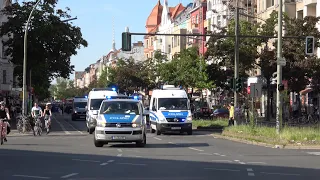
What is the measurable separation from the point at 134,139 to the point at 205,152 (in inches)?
125

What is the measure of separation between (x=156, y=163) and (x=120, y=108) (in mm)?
7655

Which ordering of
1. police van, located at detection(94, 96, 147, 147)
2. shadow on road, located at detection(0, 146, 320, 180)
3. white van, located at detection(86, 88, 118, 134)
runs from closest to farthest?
1. shadow on road, located at detection(0, 146, 320, 180)
2. police van, located at detection(94, 96, 147, 147)
3. white van, located at detection(86, 88, 118, 134)

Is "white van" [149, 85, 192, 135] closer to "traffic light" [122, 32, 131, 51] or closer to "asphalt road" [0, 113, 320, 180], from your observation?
"traffic light" [122, 32, 131, 51]

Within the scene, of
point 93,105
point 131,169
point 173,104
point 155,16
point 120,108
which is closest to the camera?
point 131,169

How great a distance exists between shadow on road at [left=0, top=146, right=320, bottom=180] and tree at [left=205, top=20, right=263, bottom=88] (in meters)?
36.6

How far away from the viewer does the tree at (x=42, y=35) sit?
57.3m

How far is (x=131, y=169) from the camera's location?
57.4ft

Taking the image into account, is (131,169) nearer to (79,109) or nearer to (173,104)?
(173,104)

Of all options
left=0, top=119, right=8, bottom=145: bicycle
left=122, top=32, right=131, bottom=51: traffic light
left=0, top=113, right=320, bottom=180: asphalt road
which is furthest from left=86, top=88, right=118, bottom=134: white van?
left=0, top=113, right=320, bottom=180: asphalt road

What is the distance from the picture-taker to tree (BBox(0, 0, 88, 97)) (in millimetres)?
57344

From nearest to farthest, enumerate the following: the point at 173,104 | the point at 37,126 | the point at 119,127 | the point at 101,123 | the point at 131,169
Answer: the point at 131,169 < the point at 119,127 < the point at 101,123 < the point at 37,126 < the point at 173,104

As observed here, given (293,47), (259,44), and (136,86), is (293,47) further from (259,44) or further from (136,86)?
(136,86)

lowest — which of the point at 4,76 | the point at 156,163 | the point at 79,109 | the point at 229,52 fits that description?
the point at 156,163

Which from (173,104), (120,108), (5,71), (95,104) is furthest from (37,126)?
(5,71)
